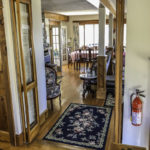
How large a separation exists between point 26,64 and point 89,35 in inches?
325

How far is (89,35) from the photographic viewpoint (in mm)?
10516

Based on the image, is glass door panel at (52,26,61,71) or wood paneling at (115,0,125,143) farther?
glass door panel at (52,26,61,71)

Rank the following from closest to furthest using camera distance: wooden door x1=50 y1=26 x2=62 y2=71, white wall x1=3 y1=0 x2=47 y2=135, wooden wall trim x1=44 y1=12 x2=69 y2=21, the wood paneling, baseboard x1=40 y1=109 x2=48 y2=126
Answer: the wood paneling, white wall x1=3 y1=0 x2=47 y2=135, baseboard x1=40 y1=109 x2=48 y2=126, wooden wall trim x1=44 y1=12 x2=69 y2=21, wooden door x1=50 y1=26 x2=62 y2=71

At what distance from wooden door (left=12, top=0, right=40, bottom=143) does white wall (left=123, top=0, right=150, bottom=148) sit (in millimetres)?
1406

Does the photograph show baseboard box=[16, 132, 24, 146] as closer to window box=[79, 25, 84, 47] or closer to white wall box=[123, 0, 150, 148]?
white wall box=[123, 0, 150, 148]

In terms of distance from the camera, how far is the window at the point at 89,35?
10.3 metres

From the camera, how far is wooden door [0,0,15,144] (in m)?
2.37

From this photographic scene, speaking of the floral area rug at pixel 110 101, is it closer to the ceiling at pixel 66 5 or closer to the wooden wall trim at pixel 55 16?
the ceiling at pixel 66 5

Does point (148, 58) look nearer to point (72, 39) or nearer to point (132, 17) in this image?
point (132, 17)

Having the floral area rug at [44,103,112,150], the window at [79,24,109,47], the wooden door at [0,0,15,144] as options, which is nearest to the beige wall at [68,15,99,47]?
the window at [79,24,109,47]

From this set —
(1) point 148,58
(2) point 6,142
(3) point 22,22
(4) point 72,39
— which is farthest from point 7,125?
(4) point 72,39

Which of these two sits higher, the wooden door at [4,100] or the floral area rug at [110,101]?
the wooden door at [4,100]

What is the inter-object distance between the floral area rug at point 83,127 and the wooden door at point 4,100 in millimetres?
602

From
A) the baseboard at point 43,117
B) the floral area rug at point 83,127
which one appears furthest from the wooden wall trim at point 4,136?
the baseboard at point 43,117
